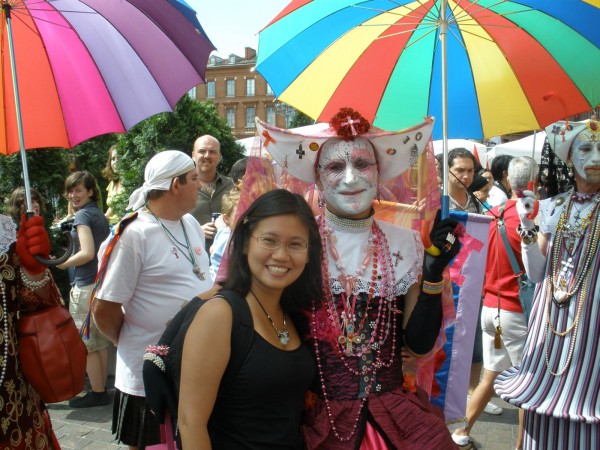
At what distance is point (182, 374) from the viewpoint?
72.4 inches

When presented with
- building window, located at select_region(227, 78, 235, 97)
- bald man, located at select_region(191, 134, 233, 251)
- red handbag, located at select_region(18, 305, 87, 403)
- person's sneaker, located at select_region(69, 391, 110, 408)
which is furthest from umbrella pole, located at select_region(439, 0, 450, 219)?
building window, located at select_region(227, 78, 235, 97)

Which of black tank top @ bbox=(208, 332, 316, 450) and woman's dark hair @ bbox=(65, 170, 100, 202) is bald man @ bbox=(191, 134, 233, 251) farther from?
black tank top @ bbox=(208, 332, 316, 450)

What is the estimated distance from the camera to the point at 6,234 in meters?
2.33

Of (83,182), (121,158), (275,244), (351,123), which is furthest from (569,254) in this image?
(121,158)

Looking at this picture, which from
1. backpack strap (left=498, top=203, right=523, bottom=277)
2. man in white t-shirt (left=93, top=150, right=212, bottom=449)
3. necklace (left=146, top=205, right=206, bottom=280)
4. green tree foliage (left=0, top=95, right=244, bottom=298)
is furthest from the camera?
green tree foliage (left=0, top=95, right=244, bottom=298)

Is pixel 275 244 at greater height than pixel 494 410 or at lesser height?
greater

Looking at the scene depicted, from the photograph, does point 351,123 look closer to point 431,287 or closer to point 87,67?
point 431,287

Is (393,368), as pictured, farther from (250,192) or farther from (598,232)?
(598,232)

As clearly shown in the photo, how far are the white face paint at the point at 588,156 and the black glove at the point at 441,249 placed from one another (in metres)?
1.01

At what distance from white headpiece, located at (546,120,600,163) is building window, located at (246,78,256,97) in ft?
178

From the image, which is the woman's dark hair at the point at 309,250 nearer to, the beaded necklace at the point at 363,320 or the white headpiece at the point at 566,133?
the beaded necklace at the point at 363,320

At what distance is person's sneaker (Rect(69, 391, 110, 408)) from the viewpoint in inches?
199

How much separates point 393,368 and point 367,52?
1.39 meters

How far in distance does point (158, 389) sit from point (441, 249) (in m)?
1.06
